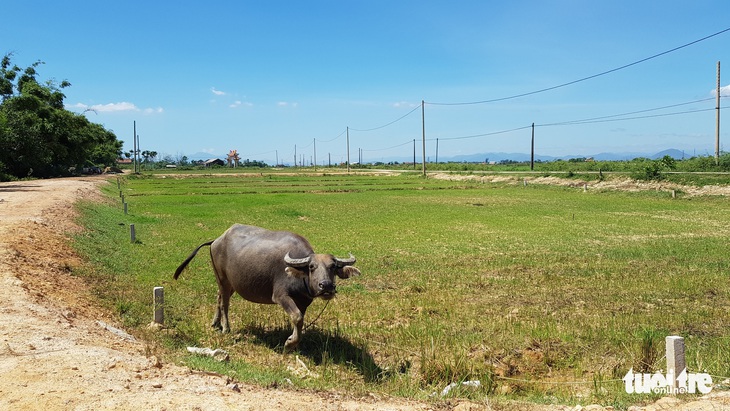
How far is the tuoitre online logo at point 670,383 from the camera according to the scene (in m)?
5.46

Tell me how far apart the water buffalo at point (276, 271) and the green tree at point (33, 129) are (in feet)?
116

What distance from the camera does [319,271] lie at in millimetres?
6676

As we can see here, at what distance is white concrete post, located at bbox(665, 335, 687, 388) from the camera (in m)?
5.49

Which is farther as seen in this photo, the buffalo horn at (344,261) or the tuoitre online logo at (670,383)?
the buffalo horn at (344,261)

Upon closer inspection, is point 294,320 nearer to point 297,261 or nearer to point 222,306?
point 297,261

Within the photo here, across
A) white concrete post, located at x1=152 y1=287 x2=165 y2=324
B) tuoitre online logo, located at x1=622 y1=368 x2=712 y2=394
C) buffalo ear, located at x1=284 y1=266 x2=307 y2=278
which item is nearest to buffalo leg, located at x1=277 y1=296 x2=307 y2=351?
buffalo ear, located at x1=284 y1=266 x2=307 y2=278


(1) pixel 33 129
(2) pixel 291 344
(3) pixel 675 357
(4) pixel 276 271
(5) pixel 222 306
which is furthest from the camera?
(1) pixel 33 129

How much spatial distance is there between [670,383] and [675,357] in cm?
28

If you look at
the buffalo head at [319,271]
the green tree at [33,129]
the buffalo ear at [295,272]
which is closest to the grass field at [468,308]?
the buffalo head at [319,271]

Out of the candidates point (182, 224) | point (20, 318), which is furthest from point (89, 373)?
point (182, 224)

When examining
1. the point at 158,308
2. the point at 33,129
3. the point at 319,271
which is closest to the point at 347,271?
the point at 319,271

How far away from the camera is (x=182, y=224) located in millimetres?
21688

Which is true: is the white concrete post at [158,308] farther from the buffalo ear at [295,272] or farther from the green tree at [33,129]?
the green tree at [33,129]

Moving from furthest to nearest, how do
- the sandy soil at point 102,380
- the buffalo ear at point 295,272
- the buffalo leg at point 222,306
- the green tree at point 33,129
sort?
the green tree at point 33,129 → the buffalo leg at point 222,306 → the buffalo ear at point 295,272 → the sandy soil at point 102,380
